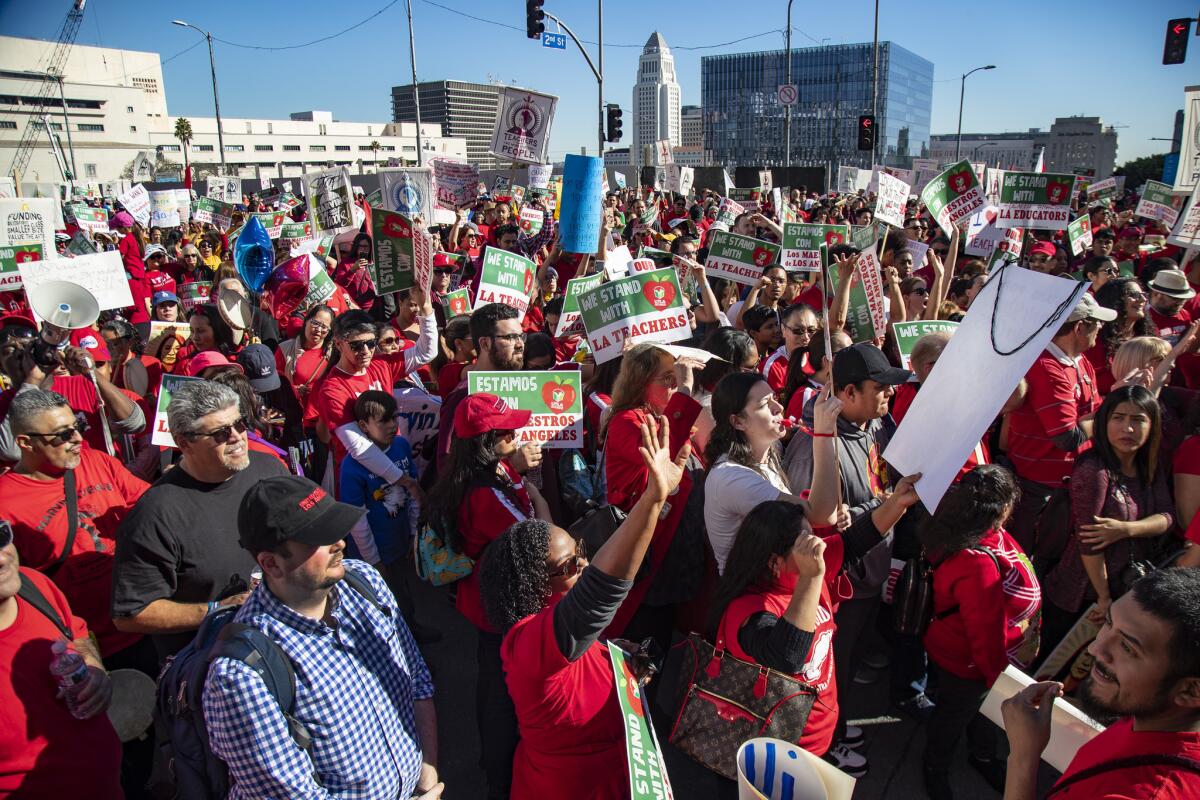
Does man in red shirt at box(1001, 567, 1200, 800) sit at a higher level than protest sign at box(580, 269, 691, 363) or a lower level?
lower

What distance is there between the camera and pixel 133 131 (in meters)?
91.9

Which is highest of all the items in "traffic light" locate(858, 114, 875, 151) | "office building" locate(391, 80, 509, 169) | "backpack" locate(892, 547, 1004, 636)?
"office building" locate(391, 80, 509, 169)

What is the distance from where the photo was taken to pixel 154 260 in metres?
11.4

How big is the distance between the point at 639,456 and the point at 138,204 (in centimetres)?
1459

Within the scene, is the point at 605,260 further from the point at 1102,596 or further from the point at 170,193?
the point at 170,193

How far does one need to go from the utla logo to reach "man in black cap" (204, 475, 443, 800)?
1887mm

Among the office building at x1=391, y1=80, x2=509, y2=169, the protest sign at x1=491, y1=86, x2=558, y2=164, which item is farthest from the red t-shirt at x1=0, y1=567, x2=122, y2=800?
the office building at x1=391, y1=80, x2=509, y2=169

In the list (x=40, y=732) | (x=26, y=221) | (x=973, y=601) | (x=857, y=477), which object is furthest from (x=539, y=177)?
(x=40, y=732)

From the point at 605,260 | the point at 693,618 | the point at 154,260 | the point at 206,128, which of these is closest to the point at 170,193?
the point at 154,260

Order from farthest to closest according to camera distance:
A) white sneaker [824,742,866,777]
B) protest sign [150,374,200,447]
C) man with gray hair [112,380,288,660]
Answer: protest sign [150,374,200,447] < white sneaker [824,742,866,777] < man with gray hair [112,380,288,660]

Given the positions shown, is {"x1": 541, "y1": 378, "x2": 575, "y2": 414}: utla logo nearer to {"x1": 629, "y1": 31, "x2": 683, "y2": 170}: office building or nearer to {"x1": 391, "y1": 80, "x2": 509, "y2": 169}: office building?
{"x1": 629, "y1": 31, "x2": 683, "y2": 170}: office building

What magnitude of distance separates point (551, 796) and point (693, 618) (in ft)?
4.57

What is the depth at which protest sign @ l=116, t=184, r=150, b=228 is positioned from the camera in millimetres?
13992

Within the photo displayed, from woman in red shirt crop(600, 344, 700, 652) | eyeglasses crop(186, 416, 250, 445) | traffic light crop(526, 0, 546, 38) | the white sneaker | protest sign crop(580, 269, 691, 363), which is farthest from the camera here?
traffic light crop(526, 0, 546, 38)
